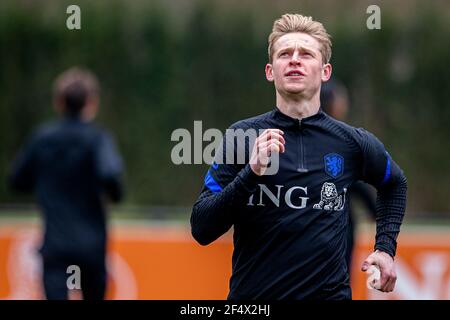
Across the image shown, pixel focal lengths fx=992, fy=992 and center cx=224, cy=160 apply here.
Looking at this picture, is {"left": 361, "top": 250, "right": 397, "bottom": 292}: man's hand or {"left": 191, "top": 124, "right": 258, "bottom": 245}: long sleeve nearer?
{"left": 191, "top": 124, "right": 258, "bottom": 245}: long sleeve

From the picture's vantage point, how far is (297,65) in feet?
14.3

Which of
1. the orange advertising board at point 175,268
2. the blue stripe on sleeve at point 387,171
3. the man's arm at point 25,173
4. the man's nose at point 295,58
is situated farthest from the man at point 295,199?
the orange advertising board at point 175,268

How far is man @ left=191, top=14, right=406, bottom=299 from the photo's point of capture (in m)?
4.32

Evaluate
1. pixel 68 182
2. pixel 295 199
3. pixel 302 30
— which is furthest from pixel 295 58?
pixel 68 182

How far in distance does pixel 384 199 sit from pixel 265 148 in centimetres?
90

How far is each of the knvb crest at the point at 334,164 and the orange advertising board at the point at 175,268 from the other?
5157mm

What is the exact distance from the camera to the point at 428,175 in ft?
54.8

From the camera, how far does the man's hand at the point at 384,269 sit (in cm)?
441

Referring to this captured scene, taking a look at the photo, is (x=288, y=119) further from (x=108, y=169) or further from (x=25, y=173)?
(x=25, y=173)

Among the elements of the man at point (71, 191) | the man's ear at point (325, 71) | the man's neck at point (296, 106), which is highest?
the man's ear at point (325, 71)

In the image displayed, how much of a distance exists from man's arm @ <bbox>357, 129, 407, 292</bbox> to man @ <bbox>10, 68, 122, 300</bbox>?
2959 millimetres

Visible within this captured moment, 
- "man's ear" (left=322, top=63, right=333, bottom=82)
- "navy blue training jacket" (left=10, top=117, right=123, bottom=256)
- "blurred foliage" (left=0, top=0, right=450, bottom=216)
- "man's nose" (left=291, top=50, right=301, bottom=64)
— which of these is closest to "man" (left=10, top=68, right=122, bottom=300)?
"navy blue training jacket" (left=10, top=117, right=123, bottom=256)

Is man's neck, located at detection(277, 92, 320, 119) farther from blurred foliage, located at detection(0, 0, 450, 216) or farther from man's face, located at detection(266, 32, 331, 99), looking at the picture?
blurred foliage, located at detection(0, 0, 450, 216)

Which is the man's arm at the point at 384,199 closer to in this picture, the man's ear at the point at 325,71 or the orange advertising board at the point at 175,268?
the man's ear at the point at 325,71
